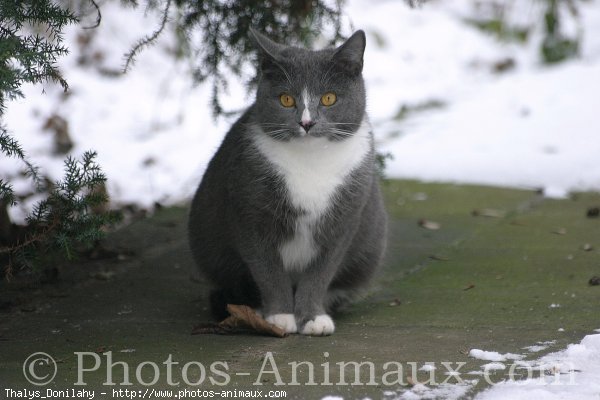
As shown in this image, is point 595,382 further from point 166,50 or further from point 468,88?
point 166,50

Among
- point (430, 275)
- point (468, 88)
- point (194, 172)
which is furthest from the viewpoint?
point (468, 88)

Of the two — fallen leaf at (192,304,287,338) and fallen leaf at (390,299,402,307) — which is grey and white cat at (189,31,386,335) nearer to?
fallen leaf at (192,304,287,338)

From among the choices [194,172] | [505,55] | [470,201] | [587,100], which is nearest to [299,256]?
[470,201]

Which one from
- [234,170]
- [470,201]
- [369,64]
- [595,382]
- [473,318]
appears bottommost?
[595,382]

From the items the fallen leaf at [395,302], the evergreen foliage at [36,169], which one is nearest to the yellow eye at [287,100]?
the evergreen foliage at [36,169]

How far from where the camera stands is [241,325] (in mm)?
3119

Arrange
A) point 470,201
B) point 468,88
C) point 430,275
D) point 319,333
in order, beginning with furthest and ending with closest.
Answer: point 468,88 < point 470,201 < point 430,275 < point 319,333

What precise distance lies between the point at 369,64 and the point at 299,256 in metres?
6.36

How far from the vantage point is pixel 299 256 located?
327cm

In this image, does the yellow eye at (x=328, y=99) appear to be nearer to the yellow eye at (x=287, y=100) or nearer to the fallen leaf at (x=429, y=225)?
the yellow eye at (x=287, y=100)

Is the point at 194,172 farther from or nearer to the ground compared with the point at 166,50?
nearer to the ground

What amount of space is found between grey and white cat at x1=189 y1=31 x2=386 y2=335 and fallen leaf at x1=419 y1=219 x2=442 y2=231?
1.40m

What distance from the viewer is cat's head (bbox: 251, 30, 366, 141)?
121 inches

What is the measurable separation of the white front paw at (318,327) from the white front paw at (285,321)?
0.05 metres
